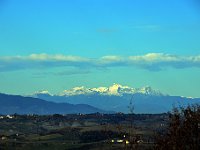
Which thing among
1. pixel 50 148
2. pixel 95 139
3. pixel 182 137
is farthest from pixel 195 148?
pixel 95 139

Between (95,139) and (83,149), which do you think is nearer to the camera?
(83,149)

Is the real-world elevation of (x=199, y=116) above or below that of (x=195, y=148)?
above

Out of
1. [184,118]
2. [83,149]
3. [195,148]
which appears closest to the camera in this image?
[195,148]

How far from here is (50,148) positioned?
17638 centimetres

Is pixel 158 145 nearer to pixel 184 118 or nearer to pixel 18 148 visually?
pixel 184 118

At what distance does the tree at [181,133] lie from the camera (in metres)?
19.4

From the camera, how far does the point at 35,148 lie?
6969 inches

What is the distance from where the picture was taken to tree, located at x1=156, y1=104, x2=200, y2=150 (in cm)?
1939

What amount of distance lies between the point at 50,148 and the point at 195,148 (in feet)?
525

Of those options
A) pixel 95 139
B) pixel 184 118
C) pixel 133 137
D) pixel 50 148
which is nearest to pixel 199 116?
pixel 184 118

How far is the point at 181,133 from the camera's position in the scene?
64.7 ft

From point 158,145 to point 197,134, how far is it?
1633 millimetres

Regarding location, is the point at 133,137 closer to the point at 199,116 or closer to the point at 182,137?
the point at 182,137

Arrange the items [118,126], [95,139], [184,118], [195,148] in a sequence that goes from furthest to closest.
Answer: [95,139]
[184,118]
[195,148]
[118,126]
